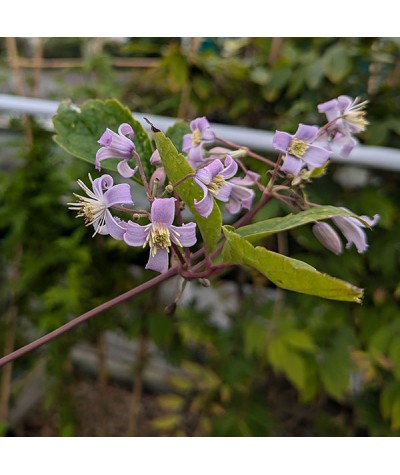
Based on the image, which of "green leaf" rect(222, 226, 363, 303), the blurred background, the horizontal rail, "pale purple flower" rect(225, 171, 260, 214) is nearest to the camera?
"green leaf" rect(222, 226, 363, 303)

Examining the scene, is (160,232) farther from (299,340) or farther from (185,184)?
(299,340)

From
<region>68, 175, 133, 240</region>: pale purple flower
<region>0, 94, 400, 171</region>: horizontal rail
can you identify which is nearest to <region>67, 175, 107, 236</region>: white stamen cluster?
<region>68, 175, 133, 240</region>: pale purple flower

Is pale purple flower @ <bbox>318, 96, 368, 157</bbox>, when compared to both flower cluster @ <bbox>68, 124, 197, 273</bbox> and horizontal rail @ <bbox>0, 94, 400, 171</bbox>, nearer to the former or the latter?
flower cluster @ <bbox>68, 124, 197, 273</bbox>

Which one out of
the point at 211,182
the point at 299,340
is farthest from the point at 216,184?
the point at 299,340

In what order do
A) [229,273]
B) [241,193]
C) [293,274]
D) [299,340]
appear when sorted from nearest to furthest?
[293,274], [241,193], [299,340], [229,273]

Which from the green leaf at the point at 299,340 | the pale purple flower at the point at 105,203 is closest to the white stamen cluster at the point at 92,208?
the pale purple flower at the point at 105,203

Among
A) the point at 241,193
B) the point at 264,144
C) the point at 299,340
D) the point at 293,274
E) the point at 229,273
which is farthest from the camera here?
the point at 229,273

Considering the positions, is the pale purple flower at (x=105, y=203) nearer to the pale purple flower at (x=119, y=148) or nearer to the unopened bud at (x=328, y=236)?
the pale purple flower at (x=119, y=148)

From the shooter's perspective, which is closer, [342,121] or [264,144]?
[342,121]
